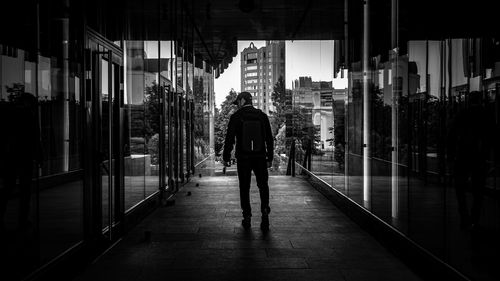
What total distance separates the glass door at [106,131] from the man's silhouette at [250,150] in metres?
1.45

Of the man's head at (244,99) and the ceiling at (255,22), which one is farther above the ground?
the ceiling at (255,22)

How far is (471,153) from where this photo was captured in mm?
3408

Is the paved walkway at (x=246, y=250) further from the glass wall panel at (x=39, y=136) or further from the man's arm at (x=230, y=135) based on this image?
the man's arm at (x=230, y=135)

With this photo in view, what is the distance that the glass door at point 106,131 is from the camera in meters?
5.29

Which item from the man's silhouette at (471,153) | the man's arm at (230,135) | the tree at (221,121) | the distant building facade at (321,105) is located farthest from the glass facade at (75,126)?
the tree at (221,121)

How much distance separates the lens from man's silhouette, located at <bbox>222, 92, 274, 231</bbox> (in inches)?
266

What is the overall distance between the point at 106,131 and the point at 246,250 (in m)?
1.89

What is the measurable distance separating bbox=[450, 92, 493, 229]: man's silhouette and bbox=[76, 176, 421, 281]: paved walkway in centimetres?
115

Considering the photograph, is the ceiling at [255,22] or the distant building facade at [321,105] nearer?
the distant building facade at [321,105]

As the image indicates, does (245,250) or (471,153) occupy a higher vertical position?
(471,153)

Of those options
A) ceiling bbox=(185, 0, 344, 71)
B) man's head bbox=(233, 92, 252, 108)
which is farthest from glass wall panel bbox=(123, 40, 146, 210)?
ceiling bbox=(185, 0, 344, 71)

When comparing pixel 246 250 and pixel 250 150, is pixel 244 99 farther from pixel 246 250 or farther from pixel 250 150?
pixel 246 250

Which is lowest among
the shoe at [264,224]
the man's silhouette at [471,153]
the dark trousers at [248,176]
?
the shoe at [264,224]

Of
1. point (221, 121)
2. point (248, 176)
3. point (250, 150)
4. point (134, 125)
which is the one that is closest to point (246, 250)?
point (248, 176)
